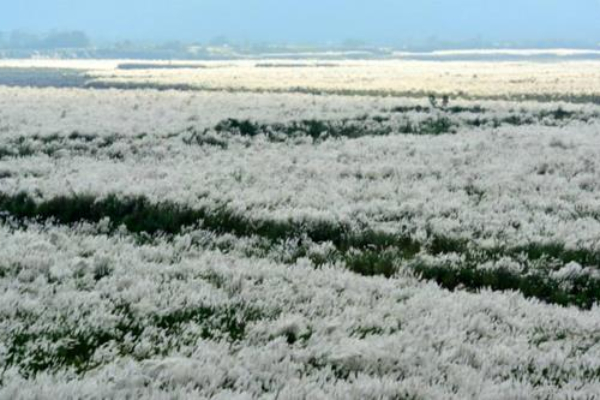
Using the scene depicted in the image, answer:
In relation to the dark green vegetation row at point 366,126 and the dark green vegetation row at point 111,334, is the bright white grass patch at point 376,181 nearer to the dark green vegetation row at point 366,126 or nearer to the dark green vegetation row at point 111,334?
the dark green vegetation row at point 366,126

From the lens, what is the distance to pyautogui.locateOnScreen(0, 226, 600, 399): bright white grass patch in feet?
22.0

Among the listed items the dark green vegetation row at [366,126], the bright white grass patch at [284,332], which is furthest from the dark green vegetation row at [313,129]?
the bright white grass patch at [284,332]

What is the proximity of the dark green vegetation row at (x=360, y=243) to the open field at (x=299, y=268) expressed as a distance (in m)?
0.04

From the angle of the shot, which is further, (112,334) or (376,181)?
(376,181)

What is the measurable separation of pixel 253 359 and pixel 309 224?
7.01 meters

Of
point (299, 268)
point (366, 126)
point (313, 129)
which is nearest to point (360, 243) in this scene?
point (299, 268)

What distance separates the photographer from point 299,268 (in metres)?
11.1

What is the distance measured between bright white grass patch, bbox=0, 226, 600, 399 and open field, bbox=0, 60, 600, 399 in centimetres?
3

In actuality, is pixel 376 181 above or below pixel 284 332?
below

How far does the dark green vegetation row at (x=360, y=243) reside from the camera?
11383 millimetres

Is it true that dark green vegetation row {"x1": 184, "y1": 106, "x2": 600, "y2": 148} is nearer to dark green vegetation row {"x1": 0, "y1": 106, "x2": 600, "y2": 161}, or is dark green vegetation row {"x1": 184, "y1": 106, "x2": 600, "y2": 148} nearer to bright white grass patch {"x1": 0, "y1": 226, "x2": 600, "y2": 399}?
dark green vegetation row {"x1": 0, "y1": 106, "x2": 600, "y2": 161}

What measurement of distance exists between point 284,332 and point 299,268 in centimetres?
284

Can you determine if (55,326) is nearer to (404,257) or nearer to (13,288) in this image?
(13,288)

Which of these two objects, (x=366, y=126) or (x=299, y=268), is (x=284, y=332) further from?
(x=366, y=126)
